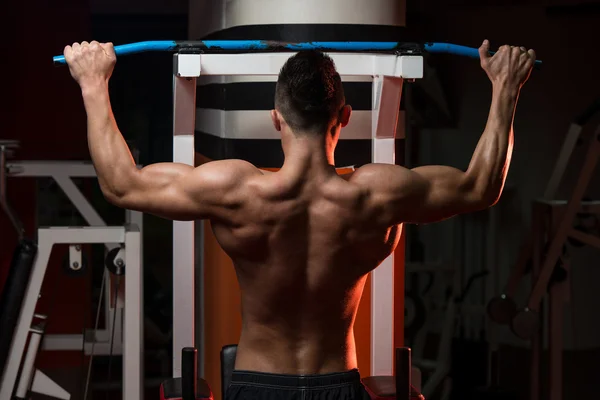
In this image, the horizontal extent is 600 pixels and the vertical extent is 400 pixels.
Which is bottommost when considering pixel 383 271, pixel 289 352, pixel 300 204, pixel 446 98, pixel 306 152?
pixel 289 352

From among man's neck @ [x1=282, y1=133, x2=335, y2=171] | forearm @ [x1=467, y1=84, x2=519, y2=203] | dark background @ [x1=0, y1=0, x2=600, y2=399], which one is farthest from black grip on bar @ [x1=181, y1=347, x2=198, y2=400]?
dark background @ [x1=0, y1=0, x2=600, y2=399]

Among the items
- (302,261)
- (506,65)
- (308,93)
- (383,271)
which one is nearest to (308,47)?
(308,93)

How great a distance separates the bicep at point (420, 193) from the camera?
2172 mm

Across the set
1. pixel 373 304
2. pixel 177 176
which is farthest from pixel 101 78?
pixel 373 304

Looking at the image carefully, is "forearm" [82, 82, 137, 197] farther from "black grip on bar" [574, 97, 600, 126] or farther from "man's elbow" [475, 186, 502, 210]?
"black grip on bar" [574, 97, 600, 126]

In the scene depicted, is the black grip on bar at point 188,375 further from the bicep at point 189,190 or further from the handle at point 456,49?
the handle at point 456,49

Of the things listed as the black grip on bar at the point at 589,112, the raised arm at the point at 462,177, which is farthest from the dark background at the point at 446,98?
the raised arm at the point at 462,177

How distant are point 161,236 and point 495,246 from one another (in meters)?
1.94

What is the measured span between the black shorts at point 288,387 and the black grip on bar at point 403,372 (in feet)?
0.48

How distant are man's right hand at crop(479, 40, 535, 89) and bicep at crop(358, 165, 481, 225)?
0.28m

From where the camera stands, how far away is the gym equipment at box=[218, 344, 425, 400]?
234 centimetres

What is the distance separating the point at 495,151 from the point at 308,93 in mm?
509

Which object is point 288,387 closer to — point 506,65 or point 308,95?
point 308,95

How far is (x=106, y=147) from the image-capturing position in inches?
84.3
